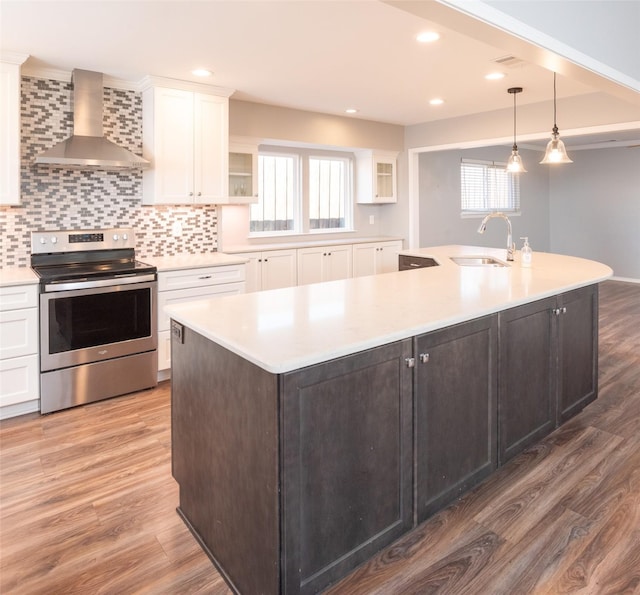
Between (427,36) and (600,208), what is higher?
(427,36)

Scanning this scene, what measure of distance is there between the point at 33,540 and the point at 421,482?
1592mm

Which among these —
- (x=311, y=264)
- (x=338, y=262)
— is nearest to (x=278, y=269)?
(x=311, y=264)

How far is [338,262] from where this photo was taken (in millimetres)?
5477

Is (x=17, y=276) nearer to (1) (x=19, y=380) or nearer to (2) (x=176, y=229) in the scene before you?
(1) (x=19, y=380)

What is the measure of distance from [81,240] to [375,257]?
326 centimetres

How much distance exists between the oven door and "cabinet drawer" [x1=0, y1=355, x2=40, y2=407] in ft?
0.24

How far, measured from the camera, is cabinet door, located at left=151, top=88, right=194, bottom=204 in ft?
13.1

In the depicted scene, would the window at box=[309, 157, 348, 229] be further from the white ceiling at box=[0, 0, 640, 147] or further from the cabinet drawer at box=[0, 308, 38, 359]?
the cabinet drawer at box=[0, 308, 38, 359]

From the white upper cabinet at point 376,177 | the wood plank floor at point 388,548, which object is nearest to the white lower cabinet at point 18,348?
the wood plank floor at point 388,548

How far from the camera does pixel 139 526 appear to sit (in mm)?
2102

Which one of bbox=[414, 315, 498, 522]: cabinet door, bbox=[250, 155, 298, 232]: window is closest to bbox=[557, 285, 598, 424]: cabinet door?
bbox=[414, 315, 498, 522]: cabinet door

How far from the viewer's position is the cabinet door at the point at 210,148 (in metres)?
4.21

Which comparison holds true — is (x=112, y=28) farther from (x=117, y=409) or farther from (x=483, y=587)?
(x=483, y=587)

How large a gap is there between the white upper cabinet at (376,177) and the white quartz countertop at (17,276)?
12.8 feet
